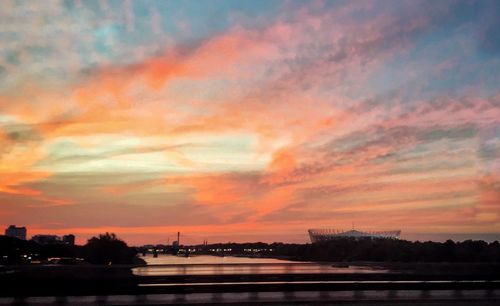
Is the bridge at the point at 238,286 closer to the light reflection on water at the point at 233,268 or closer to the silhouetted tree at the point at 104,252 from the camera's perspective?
the light reflection on water at the point at 233,268

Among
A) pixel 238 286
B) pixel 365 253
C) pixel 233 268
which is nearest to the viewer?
pixel 238 286

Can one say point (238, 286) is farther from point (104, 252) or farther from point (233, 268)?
point (104, 252)

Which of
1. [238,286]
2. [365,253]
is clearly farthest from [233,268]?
[365,253]

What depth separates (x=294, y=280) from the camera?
25141 mm

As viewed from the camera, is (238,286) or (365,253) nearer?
(238,286)

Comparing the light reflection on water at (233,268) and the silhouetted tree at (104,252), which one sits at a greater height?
the silhouetted tree at (104,252)

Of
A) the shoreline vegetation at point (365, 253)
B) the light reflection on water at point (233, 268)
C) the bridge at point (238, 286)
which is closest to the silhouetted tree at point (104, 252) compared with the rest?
the shoreline vegetation at point (365, 253)

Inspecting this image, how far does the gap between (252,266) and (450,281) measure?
907 cm

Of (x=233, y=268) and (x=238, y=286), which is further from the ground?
(x=233, y=268)

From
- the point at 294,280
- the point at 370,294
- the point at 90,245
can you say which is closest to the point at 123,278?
the point at 294,280

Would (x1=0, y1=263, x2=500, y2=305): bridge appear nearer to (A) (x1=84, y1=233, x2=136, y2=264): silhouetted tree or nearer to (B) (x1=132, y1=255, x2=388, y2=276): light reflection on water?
(B) (x1=132, y1=255, x2=388, y2=276): light reflection on water

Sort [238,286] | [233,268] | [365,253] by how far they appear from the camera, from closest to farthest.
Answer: [238,286] < [233,268] < [365,253]

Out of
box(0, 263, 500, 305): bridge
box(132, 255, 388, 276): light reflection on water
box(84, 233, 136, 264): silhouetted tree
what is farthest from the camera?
box(84, 233, 136, 264): silhouetted tree

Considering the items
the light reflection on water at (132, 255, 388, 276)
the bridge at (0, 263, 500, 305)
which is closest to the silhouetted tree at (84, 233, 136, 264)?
the light reflection on water at (132, 255, 388, 276)
